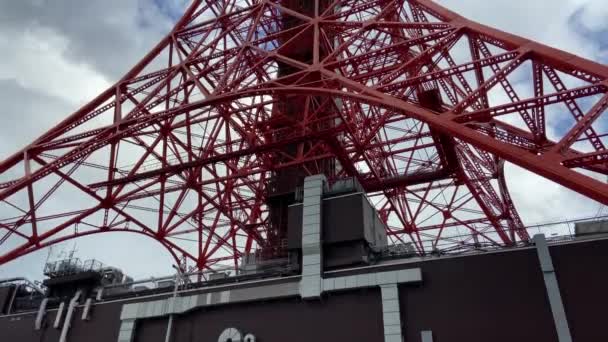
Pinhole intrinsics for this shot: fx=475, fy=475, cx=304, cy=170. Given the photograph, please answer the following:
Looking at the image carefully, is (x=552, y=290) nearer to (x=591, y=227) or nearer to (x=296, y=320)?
(x=591, y=227)

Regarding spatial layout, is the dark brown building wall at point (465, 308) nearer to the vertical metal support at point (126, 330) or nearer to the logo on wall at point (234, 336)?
the logo on wall at point (234, 336)

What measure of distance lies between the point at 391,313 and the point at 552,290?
18.7ft

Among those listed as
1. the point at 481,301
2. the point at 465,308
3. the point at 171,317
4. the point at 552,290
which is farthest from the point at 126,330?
the point at 552,290

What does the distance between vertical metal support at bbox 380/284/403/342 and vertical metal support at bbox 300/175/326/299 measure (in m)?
2.82

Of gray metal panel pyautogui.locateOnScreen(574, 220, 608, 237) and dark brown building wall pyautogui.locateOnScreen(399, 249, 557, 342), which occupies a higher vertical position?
gray metal panel pyautogui.locateOnScreen(574, 220, 608, 237)

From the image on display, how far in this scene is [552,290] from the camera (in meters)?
16.4

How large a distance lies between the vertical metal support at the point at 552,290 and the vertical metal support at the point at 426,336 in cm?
415

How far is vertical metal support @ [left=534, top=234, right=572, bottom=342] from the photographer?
51.4ft

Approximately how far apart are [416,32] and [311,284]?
1619 centimetres

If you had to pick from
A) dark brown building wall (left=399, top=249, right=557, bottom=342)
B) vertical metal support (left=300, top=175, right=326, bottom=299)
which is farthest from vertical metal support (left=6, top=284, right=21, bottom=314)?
dark brown building wall (left=399, top=249, right=557, bottom=342)

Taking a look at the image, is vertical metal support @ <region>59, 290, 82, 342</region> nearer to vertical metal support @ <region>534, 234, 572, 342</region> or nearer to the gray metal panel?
vertical metal support @ <region>534, 234, 572, 342</region>

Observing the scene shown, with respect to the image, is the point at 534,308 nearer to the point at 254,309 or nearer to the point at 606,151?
the point at 606,151

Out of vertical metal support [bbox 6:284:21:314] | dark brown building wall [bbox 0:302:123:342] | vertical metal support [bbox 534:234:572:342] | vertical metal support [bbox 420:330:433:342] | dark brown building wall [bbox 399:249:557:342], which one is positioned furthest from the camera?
vertical metal support [bbox 6:284:21:314]

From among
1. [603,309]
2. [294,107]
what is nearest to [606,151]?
[603,309]
